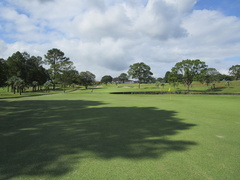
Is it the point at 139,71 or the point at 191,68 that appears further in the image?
the point at 139,71

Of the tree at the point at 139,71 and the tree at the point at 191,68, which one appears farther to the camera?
the tree at the point at 139,71

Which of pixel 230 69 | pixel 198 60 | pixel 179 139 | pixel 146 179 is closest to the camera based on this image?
pixel 146 179

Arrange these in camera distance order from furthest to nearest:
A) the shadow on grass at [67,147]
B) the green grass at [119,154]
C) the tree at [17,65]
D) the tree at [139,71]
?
1. the tree at [139,71]
2. the tree at [17,65]
3. the shadow on grass at [67,147]
4. the green grass at [119,154]

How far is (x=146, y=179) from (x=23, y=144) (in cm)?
381

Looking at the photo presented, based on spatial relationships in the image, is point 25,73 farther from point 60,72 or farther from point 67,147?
point 67,147

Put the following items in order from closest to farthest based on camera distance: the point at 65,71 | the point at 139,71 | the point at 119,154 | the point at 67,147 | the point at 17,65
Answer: the point at 119,154 < the point at 67,147 < the point at 65,71 < the point at 17,65 < the point at 139,71

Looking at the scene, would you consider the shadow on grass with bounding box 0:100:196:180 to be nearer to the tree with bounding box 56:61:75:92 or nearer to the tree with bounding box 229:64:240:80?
the tree with bounding box 56:61:75:92

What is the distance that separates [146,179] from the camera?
2.54 meters

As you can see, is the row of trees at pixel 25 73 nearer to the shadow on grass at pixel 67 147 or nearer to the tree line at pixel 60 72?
the tree line at pixel 60 72

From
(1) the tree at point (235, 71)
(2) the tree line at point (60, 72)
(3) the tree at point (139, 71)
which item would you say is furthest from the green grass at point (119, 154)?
(1) the tree at point (235, 71)

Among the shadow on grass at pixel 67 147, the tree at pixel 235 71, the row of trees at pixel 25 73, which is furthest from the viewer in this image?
the tree at pixel 235 71

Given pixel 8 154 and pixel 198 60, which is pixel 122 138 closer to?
pixel 8 154

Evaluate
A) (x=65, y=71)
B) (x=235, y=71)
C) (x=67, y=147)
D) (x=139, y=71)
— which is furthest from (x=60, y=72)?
(x=235, y=71)

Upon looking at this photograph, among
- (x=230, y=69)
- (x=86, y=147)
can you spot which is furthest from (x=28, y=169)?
(x=230, y=69)
